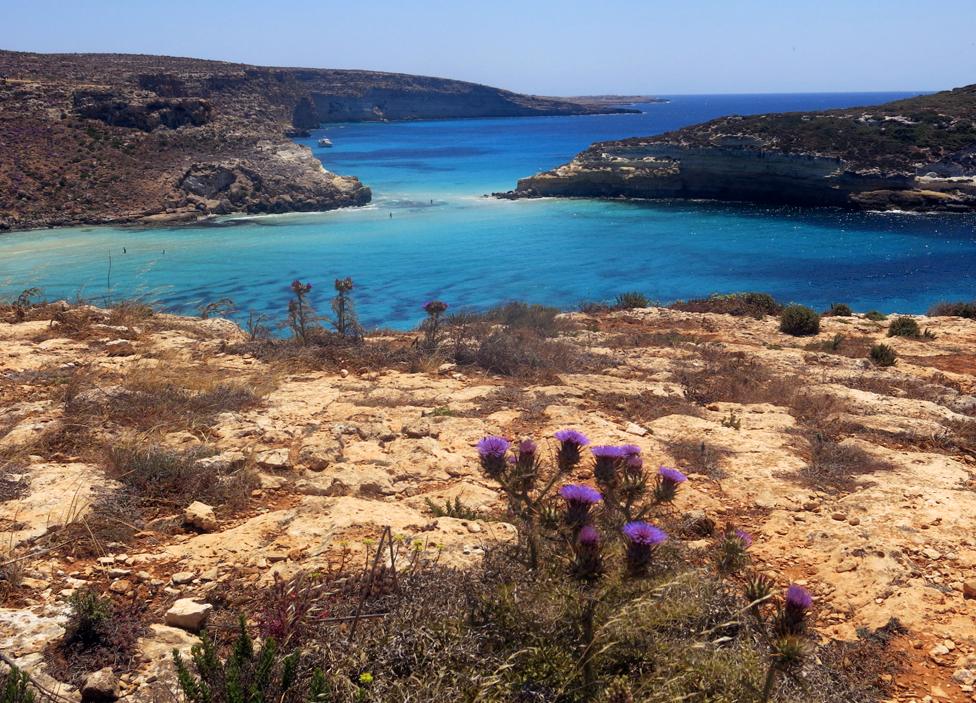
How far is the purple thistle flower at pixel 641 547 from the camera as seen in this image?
239cm

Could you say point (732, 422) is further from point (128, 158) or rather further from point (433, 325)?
point (128, 158)

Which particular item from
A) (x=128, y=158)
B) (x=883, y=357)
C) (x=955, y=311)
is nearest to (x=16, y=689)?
(x=883, y=357)

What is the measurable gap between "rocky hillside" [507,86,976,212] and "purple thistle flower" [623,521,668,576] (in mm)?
41136

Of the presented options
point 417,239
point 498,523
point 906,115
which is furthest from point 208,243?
point 906,115

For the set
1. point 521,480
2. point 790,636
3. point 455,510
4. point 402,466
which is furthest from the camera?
point 402,466

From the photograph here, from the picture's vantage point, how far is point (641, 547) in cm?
240

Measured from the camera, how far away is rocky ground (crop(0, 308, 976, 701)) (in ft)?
10.3

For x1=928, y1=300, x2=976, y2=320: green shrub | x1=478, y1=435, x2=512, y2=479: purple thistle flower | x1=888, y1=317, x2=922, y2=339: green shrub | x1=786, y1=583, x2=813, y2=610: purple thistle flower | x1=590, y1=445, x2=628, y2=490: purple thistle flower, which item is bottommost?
x1=928, y1=300, x2=976, y2=320: green shrub

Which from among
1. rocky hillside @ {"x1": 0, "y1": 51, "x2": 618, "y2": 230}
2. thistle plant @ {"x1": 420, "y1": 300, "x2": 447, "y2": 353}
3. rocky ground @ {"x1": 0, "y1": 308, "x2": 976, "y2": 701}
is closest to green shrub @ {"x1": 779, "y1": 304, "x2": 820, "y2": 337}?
rocky ground @ {"x1": 0, "y1": 308, "x2": 976, "y2": 701}

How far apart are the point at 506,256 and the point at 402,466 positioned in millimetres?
22182

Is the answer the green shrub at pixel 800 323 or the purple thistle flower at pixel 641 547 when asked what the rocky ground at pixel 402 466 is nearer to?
the purple thistle flower at pixel 641 547

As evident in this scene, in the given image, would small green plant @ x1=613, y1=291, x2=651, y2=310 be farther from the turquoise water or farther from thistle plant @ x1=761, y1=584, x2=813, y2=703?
thistle plant @ x1=761, y1=584, x2=813, y2=703

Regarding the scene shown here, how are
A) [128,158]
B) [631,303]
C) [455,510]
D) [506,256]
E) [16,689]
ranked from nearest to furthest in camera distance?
[16,689]
[455,510]
[631,303]
[506,256]
[128,158]

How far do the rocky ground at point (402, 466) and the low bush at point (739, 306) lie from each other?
6.01m
